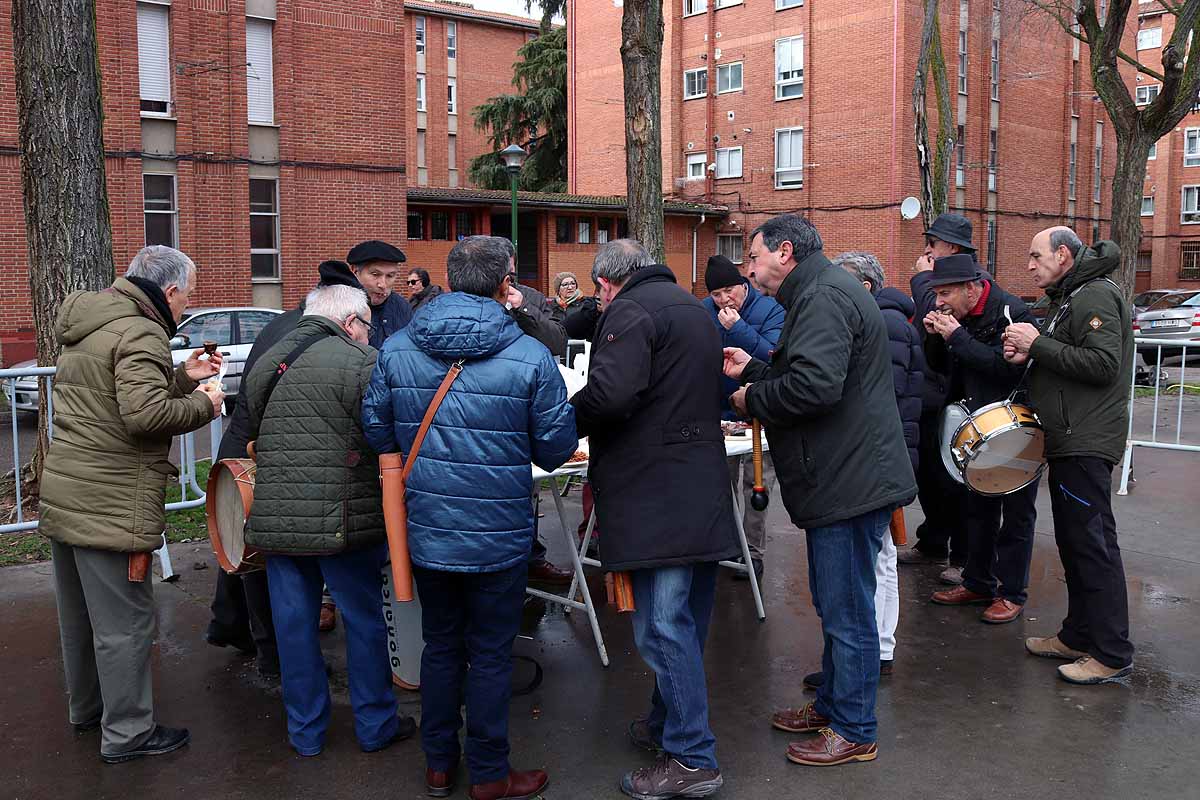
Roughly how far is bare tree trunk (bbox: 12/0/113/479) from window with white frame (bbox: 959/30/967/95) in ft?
97.1

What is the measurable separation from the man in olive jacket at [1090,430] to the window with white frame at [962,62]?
30124mm

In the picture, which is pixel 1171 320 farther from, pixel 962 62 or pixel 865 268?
pixel 865 268

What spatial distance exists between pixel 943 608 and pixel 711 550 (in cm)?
268

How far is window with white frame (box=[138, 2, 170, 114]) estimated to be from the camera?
66.6ft

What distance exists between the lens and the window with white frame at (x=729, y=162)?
33.7 meters

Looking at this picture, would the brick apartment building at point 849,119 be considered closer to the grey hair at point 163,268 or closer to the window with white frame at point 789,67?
the window with white frame at point 789,67

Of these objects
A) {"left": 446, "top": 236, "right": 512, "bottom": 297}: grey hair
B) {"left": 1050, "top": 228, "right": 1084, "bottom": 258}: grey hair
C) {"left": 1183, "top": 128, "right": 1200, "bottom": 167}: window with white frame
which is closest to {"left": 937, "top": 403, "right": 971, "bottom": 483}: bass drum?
{"left": 1050, "top": 228, "right": 1084, "bottom": 258}: grey hair

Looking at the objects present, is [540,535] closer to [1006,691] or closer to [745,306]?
[745,306]

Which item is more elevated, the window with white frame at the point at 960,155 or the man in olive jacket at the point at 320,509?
the window with white frame at the point at 960,155

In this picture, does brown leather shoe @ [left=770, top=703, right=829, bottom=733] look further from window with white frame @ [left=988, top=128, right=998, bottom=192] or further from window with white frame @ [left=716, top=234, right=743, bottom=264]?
window with white frame @ [left=988, top=128, right=998, bottom=192]

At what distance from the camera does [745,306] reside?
5.97m

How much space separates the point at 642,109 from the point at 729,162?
980 inches

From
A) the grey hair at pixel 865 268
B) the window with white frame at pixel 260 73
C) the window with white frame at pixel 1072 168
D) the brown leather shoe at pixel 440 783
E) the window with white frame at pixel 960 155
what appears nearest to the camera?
the brown leather shoe at pixel 440 783

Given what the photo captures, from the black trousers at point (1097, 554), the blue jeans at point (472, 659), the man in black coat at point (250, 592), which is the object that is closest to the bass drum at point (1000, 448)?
the black trousers at point (1097, 554)
